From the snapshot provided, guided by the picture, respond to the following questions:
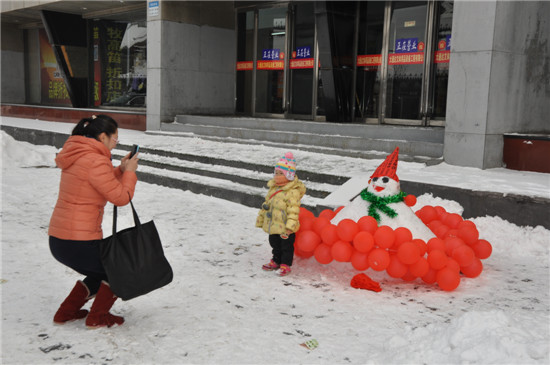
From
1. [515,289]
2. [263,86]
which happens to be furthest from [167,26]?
[515,289]

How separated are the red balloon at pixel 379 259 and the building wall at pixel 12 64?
999 inches

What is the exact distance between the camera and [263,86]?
15750 mm

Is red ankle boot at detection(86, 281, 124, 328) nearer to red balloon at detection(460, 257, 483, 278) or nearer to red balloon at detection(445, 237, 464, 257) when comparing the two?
red balloon at detection(445, 237, 464, 257)

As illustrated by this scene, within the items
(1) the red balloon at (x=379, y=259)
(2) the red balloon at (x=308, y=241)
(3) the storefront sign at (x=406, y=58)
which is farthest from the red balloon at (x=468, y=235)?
(3) the storefront sign at (x=406, y=58)

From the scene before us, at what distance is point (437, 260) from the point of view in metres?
4.34

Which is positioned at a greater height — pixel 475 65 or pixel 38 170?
pixel 475 65

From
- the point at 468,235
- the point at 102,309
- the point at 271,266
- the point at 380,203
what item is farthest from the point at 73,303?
the point at 468,235

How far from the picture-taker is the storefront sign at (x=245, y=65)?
15.9 metres

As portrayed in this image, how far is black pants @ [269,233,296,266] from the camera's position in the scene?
4828 mm

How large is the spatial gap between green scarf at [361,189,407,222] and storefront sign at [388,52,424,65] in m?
8.08

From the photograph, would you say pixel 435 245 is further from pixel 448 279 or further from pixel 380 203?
pixel 380 203

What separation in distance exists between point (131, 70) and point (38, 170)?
9.84m

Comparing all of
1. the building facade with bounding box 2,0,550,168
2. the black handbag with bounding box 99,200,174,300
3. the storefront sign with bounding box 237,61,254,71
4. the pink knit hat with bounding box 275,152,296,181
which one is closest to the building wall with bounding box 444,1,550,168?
the building facade with bounding box 2,0,550,168

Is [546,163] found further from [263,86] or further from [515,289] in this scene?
[263,86]
